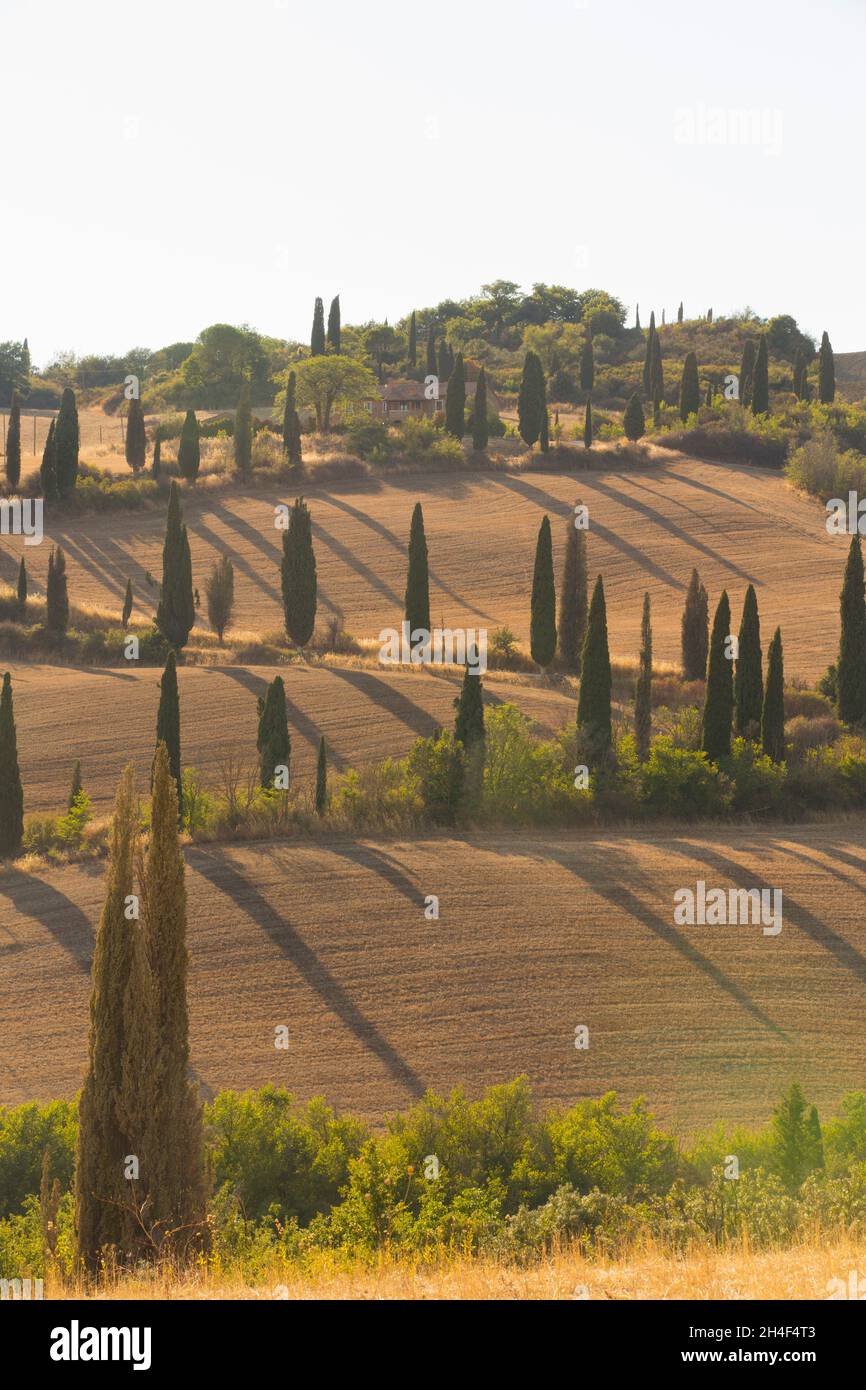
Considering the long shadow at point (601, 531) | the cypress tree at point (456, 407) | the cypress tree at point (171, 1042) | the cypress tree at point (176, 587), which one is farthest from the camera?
the cypress tree at point (456, 407)

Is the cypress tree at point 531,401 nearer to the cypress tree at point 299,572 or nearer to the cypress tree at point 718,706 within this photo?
the cypress tree at point 299,572

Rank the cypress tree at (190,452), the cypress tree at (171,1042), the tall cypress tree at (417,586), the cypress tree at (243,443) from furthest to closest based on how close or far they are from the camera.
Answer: the cypress tree at (243,443) → the cypress tree at (190,452) → the tall cypress tree at (417,586) → the cypress tree at (171,1042)

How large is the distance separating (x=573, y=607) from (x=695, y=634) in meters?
5.26

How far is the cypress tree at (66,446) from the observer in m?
79.3

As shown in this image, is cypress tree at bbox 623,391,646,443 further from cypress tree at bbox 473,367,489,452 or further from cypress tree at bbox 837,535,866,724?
cypress tree at bbox 837,535,866,724

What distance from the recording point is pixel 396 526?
7938cm

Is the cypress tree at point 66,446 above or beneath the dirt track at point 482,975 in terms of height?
above

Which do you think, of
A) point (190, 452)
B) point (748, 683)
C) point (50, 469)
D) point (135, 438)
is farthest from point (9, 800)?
point (135, 438)

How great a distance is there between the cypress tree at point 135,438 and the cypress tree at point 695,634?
4312cm

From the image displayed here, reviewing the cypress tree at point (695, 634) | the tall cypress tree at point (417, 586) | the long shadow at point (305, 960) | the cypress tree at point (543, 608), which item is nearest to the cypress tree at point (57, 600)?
the tall cypress tree at point (417, 586)

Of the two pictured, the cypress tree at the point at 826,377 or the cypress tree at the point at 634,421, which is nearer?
the cypress tree at the point at 634,421

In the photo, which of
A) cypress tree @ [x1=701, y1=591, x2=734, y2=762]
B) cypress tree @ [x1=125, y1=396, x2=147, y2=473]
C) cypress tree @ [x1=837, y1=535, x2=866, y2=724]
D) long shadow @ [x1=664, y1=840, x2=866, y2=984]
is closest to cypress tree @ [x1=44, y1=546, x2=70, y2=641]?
cypress tree @ [x1=125, y1=396, x2=147, y2=473]
